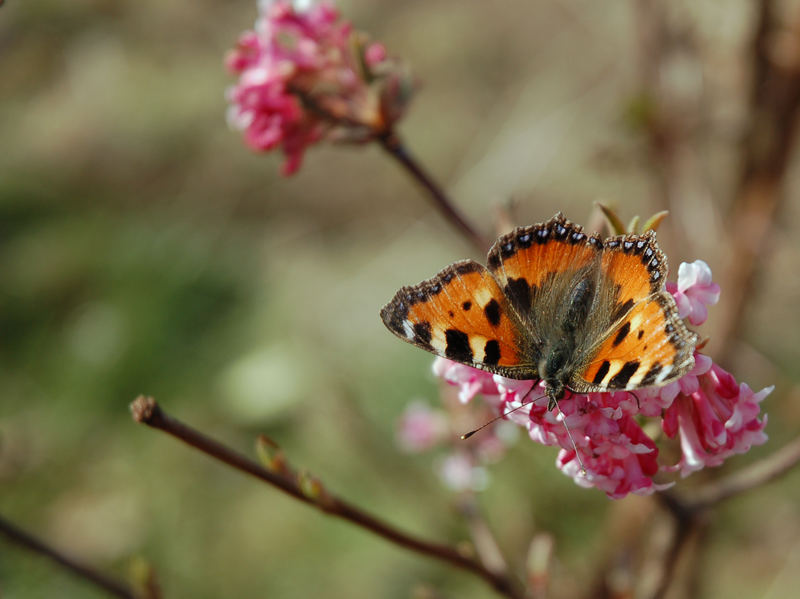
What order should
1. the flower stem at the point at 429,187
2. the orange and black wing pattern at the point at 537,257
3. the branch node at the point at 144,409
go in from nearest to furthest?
the branch node at the point at 144,409 < the orange and black wing pattern at the point at 537,257 < the flower stem at the point at 429,187

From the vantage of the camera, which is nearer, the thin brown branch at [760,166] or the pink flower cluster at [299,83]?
the pink flower cluster at [299,83]

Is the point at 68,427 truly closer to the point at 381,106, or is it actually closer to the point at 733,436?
the point at 381,106

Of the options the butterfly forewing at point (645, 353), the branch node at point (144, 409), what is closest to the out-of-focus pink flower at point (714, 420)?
the butterfly forewing at point (645, 353)

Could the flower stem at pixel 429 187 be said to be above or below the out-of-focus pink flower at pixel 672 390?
→ above

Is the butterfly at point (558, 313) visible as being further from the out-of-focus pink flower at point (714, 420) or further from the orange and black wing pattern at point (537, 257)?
the out-of-focus pink flower at point (714, 420)

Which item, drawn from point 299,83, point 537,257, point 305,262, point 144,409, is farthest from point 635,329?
point 305,262

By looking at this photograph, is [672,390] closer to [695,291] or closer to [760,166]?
[695,291]

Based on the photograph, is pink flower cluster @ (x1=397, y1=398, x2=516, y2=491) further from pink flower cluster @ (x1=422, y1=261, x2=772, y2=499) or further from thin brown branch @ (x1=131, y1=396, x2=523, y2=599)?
pink flower cluster @ (x1=422, y1=261, x2=772, y2=499)
